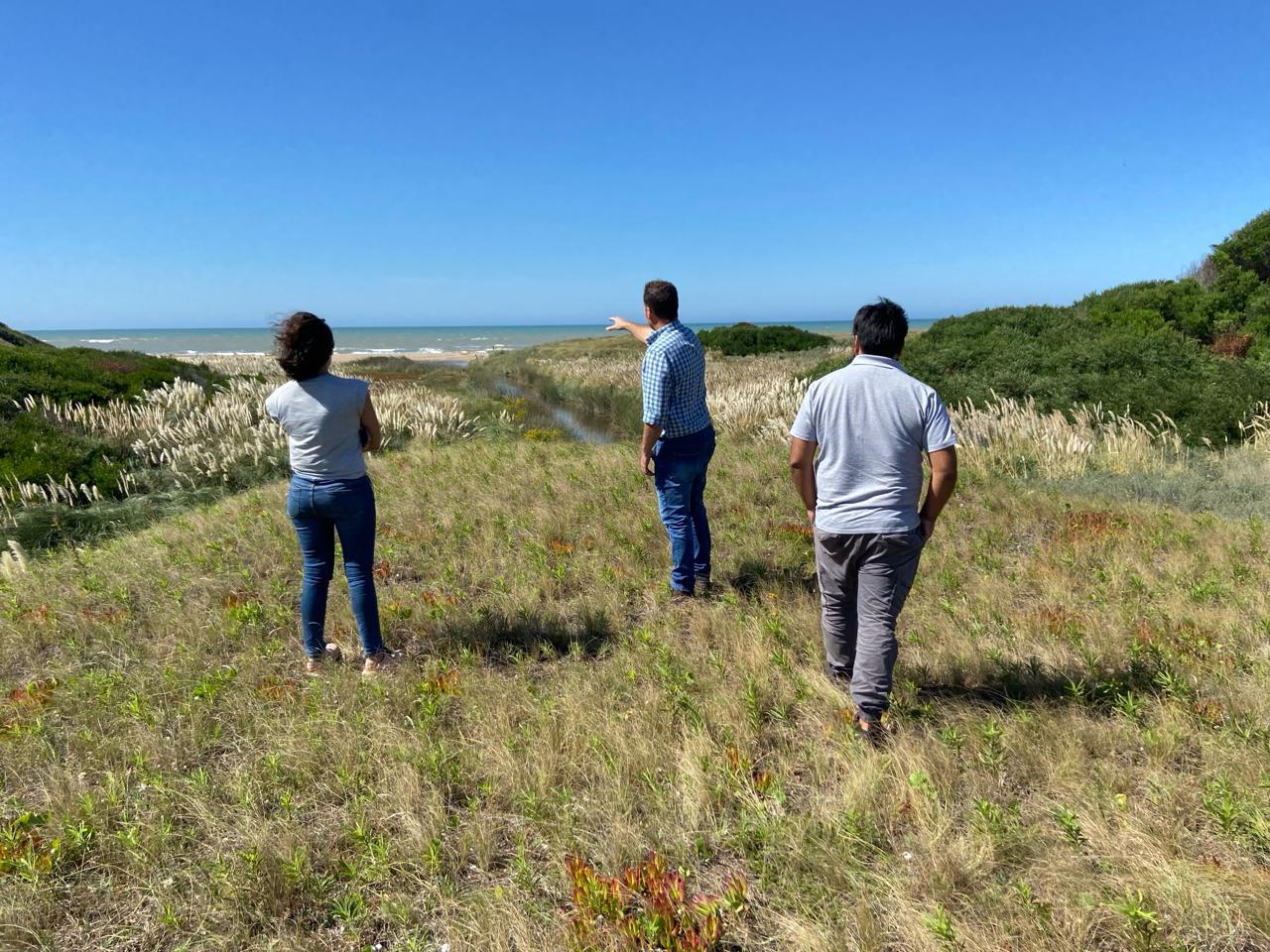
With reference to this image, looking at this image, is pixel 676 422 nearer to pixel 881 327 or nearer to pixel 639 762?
pixel 881 327

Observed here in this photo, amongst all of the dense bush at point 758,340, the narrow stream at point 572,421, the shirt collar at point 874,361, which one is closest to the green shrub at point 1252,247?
the dense bush at point 758,340

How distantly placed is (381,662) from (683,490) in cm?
234

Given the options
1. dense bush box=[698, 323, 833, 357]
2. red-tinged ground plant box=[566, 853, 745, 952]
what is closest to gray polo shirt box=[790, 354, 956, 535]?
red-tinged ground plant box=[566, 853, 745, 952]

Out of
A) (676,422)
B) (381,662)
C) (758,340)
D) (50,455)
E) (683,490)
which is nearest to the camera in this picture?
(381,662)

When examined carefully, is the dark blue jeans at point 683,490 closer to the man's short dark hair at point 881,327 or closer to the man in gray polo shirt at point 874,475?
the man in gray polo shirt at point 874,475

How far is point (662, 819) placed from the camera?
285 cm

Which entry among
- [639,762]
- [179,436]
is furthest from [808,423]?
[179,436]

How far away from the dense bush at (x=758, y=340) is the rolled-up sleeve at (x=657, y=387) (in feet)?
102

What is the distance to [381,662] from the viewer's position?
14.0ft

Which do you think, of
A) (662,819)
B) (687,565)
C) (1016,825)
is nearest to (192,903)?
(662,819)

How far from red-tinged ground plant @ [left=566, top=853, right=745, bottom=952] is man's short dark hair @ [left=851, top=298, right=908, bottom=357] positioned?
2.31m

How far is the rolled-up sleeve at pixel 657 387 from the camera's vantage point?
4676 mm

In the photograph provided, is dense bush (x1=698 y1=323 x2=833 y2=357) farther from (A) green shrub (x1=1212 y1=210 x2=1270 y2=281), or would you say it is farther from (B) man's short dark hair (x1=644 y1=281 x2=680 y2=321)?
(B) man's short dark hair (x1=644 y1=281 x2=680 y2=321)

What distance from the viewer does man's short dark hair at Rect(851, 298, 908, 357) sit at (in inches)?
123
